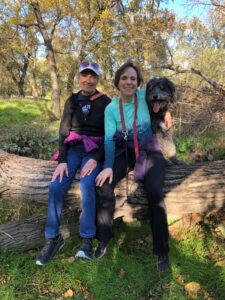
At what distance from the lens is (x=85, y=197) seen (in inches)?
121

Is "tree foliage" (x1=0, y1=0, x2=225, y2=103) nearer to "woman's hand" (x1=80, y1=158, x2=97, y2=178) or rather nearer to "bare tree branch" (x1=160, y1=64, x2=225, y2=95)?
"bare tree branch" (x1=160, y1=64, x2=225, y2=95)

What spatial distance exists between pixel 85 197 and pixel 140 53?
13987 mm

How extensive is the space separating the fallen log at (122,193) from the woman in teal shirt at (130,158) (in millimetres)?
310

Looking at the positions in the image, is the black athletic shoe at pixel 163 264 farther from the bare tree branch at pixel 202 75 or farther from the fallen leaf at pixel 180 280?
the bare tree branch at pixel 202 75

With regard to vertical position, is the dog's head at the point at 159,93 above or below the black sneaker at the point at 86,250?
above

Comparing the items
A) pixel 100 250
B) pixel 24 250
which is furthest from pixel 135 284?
pixel 24 250

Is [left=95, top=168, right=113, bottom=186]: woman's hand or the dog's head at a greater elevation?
the dog's head

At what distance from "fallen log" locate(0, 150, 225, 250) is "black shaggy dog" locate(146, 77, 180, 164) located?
366mm

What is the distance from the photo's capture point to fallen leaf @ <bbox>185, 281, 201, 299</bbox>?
2.91 metres

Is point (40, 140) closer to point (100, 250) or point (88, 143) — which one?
point (88, 143)

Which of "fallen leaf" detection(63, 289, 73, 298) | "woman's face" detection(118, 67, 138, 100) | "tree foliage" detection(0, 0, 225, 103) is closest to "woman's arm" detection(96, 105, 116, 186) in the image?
"woman's face" detection(118, 67, 138, 100)

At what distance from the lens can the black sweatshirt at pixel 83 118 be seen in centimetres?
358

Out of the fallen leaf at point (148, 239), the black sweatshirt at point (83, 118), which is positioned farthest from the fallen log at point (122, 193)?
the black sweatshirt at point (83, 118)

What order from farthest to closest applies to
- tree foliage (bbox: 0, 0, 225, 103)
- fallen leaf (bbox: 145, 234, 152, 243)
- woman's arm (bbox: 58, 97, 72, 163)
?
tree foliage (bbox: 0, 0, 225, 103)
fallen leaf (bbox: 145, 234, 152, 243)
woman's arm (bbox: 58, 97, 72, 163)
